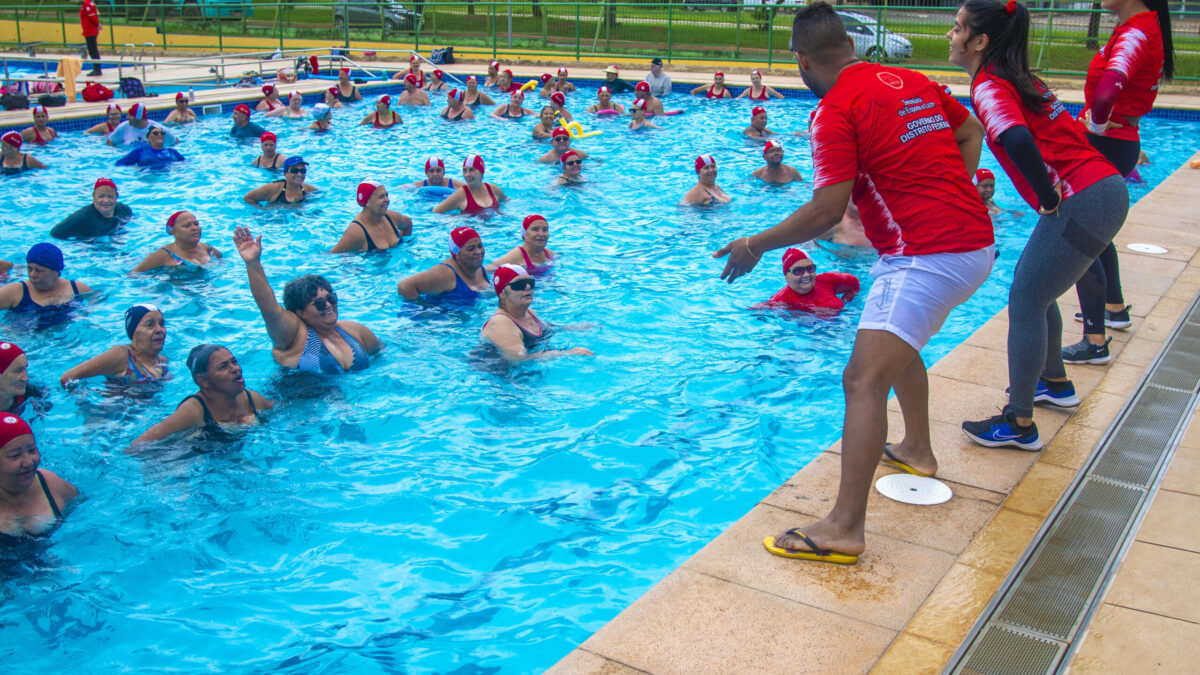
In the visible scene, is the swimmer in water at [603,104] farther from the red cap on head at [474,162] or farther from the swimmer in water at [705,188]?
the red cap on head at [474,162]

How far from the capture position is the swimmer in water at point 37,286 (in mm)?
8156

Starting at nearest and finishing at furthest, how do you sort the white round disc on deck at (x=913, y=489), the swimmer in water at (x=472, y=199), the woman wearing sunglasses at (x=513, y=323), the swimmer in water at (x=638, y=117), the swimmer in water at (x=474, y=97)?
the white round disc on deck at (x=913, y=489)
the woman wearing sunglasses at (x=513, y=323)
the swimmer in water at (x=472, y=199)
the swimmer in water at (x=638, y=117)
the swimmer in water at (x=474, y=97)

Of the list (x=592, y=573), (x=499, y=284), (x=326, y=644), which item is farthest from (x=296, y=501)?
(x=499, y=284)

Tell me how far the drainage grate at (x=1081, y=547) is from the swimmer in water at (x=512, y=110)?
15.9 metres

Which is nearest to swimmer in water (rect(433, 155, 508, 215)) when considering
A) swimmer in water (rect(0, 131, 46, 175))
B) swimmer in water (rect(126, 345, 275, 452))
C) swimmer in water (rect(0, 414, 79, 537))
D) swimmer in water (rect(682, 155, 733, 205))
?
swimmer in water (rect(682, 155, 733, 205))

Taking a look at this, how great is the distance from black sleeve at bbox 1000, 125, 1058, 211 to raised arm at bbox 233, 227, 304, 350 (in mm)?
4453

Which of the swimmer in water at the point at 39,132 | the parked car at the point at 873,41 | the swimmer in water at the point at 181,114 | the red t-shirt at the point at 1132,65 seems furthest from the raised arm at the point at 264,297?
the parked car at the point at 873,41

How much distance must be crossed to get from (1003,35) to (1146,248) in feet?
18.0

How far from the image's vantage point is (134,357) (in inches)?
268

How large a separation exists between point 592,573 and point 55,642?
100 inches

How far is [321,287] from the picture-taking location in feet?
22.3

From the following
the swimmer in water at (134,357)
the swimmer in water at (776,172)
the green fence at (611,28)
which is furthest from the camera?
the green fence at (611,28)

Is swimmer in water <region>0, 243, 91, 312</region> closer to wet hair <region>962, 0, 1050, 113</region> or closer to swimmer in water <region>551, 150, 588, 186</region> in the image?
swimmer in water <region>551, 150, 588, 186</region>

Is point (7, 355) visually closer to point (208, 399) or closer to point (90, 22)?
point (208, 399)
